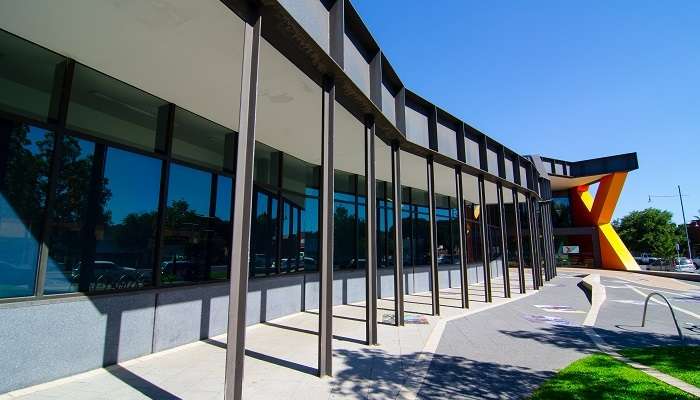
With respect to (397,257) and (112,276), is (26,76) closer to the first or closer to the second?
(112,276)

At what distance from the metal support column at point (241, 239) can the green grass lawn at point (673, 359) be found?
6596 millimetres

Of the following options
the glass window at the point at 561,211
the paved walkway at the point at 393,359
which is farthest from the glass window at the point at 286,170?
the glass window at the point at 561,211

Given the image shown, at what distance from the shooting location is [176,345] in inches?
288

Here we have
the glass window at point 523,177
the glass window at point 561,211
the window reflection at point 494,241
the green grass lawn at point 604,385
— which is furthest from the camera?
the glass window at point 561,211

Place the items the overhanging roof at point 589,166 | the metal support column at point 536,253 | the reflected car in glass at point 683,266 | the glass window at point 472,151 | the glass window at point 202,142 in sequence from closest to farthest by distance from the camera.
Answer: the glass window at point 202,142 → the glass window at point 472,151 → the metal support column at point 536,253 → the overhanging roof at point 589,166 → the reflected car in glass at point 683,266

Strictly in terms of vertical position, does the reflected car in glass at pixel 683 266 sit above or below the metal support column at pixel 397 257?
below

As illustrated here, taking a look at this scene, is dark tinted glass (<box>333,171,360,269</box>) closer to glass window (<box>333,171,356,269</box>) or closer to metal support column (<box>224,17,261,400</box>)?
glass window (<box>333,171,356,269</box>)

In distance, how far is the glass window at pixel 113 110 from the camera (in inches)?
256

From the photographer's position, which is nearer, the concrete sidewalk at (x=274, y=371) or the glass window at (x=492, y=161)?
the concrete sidewalk at (x=274, y=371)

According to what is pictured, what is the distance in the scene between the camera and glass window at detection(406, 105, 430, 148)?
10.6 m

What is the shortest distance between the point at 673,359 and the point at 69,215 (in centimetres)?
1111

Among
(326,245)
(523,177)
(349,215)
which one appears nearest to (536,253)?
(523,177)

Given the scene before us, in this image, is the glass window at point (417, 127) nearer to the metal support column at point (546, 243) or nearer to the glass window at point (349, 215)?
the glass window at point (349, 215)

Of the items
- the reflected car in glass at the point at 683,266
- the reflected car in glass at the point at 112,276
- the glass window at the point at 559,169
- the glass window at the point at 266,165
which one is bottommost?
the reflected car in glass at the point at 683,266
